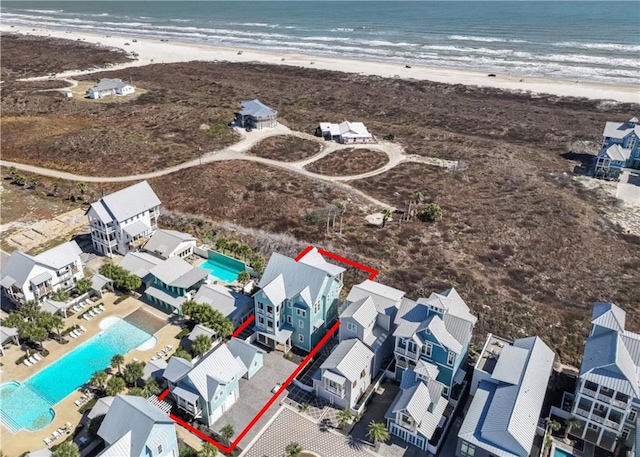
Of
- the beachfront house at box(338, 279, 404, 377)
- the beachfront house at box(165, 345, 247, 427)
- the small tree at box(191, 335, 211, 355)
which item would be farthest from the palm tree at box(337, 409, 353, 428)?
the small tree at box(191, 335, 211, 355)

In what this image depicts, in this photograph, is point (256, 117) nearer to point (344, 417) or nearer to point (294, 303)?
point (294, 303)

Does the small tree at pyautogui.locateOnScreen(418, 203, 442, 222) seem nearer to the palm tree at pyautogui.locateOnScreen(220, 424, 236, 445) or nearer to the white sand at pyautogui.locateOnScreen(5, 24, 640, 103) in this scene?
the palm tree at pyautogui.locateOnScreen(220, 424, 236, 445)

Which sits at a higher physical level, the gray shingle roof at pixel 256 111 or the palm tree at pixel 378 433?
the gray shingle roof at pixel 256 111

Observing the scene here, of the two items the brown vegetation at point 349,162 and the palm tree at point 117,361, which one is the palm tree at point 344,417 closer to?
the palm tree at point 117,361

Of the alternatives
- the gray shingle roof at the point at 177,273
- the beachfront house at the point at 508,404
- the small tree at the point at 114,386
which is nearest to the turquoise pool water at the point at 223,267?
the gray shingle roof at the point at 177,273

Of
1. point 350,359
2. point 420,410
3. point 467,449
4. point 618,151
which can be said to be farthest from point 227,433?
point 618,151

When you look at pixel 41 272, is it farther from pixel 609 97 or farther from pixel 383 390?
pixel 609 97

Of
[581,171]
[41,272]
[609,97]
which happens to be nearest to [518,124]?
[581,171]
